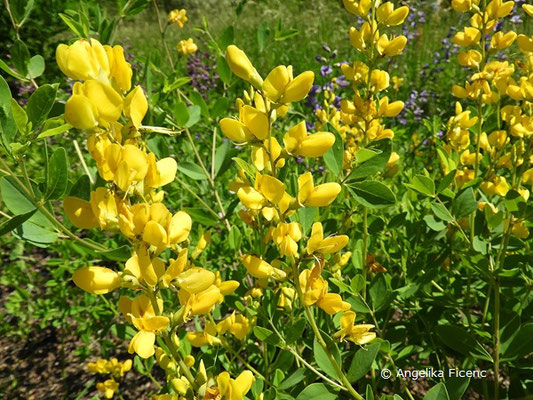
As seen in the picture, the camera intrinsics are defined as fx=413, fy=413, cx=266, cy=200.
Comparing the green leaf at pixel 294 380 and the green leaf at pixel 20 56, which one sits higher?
the green leaf at pixel 20 56

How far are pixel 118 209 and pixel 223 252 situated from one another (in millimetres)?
1108

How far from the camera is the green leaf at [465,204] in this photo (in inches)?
37.5

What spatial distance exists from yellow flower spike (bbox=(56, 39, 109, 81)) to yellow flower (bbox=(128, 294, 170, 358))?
31 cm

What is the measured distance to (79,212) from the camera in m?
0.54

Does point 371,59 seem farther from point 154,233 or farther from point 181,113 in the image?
point 154,233

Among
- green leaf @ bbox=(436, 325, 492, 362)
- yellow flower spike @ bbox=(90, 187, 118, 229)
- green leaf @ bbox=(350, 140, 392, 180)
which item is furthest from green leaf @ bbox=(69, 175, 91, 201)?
green leaf @ bbox=(436, 325, 492, 362)

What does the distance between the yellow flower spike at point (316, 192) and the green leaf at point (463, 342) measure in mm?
554

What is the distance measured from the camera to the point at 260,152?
25.0 inches

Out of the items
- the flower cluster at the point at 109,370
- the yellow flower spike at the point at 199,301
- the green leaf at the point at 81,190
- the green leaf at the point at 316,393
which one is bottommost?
the flower cluster at the point at 109,370

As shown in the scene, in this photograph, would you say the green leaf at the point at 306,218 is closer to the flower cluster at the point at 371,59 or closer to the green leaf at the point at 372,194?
the green leaf at the point at 372,194

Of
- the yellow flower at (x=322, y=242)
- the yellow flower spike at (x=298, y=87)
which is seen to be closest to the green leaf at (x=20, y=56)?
the yellow flower spike at (x=298, y=87)

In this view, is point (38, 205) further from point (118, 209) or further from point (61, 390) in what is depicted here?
point (61, 390)

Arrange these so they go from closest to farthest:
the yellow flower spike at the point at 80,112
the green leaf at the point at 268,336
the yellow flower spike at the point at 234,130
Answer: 1. the yellow flower spike at the point at 80,112
2. the yellow flower spike at the point at 234,130
3. the green leaf at the point at 268,336

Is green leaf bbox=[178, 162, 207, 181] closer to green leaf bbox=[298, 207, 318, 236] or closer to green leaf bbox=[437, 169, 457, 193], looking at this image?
green leaf bbox=[298, 207, 318, 236]
